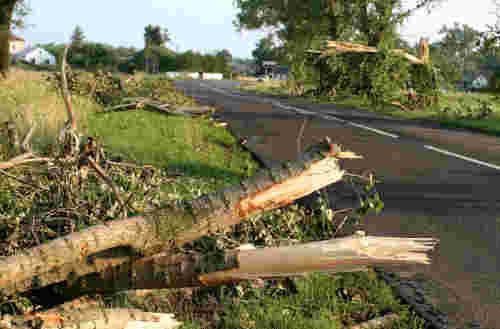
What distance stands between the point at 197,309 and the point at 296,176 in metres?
1.00

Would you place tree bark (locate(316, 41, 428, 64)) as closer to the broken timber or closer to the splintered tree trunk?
the broken timber

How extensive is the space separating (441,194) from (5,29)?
19754 mm

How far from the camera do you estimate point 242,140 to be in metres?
11.2

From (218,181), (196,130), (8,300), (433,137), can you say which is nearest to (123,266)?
(8,300)

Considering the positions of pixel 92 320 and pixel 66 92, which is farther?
pixel 66 92

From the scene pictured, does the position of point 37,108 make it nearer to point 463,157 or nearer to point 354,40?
point 463,157

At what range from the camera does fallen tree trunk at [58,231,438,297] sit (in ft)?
8.81

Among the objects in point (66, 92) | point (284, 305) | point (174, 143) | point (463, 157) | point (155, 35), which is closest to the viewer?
point (66, 92)

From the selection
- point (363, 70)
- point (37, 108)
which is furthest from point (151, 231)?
point (363, 70)

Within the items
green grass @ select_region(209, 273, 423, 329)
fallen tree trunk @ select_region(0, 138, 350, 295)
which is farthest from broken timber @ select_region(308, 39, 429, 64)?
fallen tree trunk @ select_region(0, 138, 350, 295)

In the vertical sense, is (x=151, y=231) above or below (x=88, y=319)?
above

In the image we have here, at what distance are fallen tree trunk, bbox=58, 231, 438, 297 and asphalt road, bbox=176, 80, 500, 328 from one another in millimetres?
935

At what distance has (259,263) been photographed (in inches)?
107

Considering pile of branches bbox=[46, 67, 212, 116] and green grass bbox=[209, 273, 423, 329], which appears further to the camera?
pile of branches bbox=[46, 67, 212, 116]
